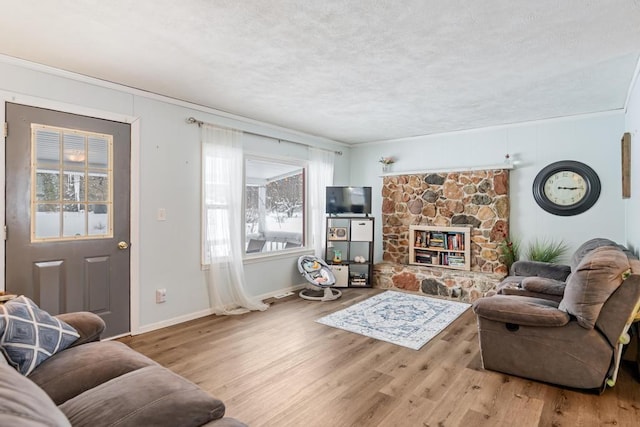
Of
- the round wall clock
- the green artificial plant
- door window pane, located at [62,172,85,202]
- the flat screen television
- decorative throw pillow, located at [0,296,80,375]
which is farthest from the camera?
the flat screen television

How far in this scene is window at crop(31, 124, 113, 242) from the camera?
302 centimetres

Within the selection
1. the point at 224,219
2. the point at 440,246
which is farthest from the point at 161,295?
the point at 440,246

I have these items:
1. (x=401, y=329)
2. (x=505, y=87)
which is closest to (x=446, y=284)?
(x=401, y=329)

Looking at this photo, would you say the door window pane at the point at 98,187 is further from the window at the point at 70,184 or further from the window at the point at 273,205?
the window at the point at 273,205

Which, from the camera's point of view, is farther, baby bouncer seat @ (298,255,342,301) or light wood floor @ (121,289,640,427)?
baby bouncer seat @ (298,255,342,301)

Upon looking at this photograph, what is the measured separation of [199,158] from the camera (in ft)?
13.7

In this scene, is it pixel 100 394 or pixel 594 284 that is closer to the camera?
pixel 100 394

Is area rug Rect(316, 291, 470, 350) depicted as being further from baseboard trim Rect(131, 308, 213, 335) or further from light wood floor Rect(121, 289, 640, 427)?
baseboard trim Rect(131, 308, 213, 335)

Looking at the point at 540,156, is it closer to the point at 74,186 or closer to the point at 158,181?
the point at 158,181

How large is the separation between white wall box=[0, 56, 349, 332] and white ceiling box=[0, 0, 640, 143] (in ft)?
0.64

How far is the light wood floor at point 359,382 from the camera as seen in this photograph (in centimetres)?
220

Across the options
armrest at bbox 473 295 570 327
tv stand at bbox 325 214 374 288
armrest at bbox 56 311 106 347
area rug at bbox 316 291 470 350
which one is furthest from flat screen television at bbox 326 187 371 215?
armrest at bbox 56 311 106 347

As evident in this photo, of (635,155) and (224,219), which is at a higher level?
(635,155)

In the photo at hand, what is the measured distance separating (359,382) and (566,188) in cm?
383
